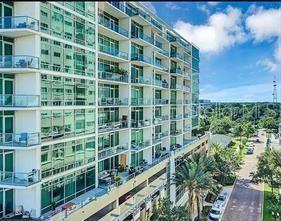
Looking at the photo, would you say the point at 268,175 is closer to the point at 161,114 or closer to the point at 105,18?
the point at 161,114

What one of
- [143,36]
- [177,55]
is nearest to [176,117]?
[177,55]

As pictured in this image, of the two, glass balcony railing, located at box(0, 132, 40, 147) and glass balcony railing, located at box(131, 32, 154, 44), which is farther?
glass balcony railing, located at box(131, 32, 154, 44)

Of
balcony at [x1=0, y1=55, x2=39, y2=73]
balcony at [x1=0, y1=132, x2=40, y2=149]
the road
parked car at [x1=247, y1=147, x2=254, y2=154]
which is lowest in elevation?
the road

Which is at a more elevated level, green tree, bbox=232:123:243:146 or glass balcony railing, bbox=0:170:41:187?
glass balcony railing, bbox=0:170:41:187

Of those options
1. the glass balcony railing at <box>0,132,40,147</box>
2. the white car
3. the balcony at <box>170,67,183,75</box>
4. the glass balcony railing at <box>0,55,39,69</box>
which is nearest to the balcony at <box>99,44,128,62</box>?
the glass balcony railing at <box>0,55,39,69</box>

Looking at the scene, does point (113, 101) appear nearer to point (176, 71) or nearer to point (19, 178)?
point (19, 178)

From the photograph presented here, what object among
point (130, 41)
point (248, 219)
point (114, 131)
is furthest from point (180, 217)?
point (130, 41)

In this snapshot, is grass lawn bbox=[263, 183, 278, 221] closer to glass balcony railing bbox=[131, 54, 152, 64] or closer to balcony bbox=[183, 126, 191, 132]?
balcony bbox=[183, 126, 191, 132]
